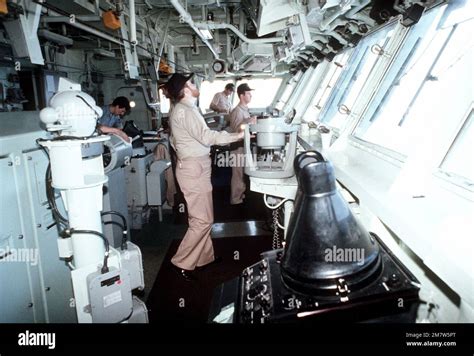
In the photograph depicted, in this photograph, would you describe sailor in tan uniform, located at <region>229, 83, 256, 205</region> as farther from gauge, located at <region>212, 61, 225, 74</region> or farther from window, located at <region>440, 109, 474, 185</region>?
window, located at <region>440, 109, 474, 185</region>

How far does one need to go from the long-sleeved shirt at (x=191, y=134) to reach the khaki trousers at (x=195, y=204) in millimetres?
86

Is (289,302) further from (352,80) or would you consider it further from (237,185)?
(237,185)

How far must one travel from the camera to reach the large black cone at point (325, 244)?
0.88 metres

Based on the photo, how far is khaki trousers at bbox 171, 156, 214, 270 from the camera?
2.85 meters

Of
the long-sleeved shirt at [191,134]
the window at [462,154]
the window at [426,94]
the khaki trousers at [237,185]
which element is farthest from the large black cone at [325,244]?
the khaki trousers at [237,185]

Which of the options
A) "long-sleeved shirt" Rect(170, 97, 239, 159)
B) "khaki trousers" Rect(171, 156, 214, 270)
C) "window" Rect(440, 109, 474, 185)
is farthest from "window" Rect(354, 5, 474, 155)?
"khaki trousers" Rect(171, 156, 214, 270)

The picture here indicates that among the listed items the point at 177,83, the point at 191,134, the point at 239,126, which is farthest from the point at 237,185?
the point at 177,83

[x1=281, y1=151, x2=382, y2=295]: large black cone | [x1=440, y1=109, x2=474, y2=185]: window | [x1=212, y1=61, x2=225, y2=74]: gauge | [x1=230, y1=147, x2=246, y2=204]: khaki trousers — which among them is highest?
[x1=212, y1=61, x2=225, y2=74]: gauge

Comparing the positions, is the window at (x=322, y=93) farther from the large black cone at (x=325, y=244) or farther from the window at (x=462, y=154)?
the large black cone at (x=325, y=244)

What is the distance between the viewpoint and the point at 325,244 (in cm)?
90

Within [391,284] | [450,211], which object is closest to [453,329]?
[391,284]

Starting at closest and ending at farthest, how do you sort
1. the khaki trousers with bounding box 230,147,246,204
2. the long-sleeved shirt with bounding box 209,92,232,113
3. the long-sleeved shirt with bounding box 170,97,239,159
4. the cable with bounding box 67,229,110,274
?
the cable with bounding box 67,229,110,274 → the long-sleeved shirt with bounding box 170,97,239,159 → the khaki trousers with bounding box 230,147,246,204 → the long-sleeved shirt with bounding box 209,92,232,113

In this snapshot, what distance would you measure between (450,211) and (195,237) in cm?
219

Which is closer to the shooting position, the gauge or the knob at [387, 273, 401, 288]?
the knob at [387, 273, 401, 288]
